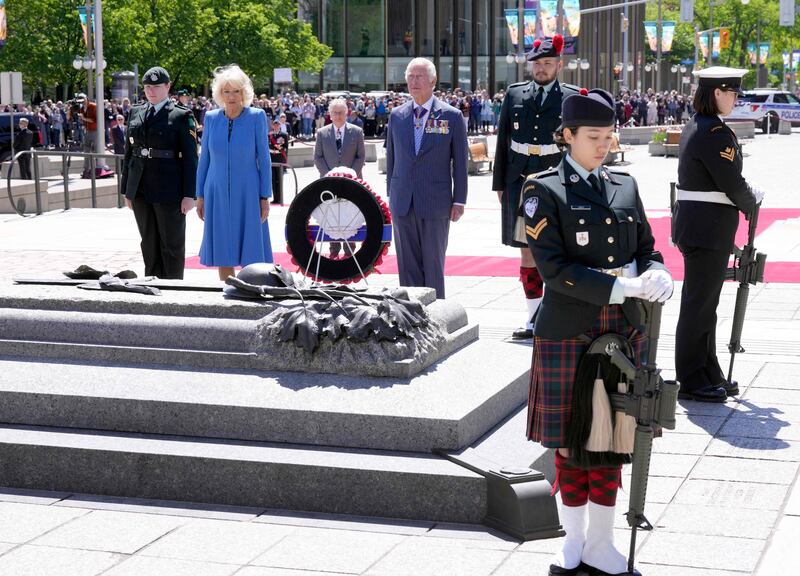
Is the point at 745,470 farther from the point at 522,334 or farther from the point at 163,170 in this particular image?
the point at 163,170

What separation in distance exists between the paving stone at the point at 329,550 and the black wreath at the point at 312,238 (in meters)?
3.19

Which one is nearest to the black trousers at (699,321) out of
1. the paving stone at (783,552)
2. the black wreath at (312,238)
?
the black wreath at (312,238)

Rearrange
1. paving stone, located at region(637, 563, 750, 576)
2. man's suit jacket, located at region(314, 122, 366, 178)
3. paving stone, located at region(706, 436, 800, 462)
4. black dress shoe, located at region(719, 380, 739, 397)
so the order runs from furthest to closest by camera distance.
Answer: man's suit jacket, located at region(314, 122, 366, 178) < black dress shoe, located at region(719, 380, 739, 397) < paving stone, located at region(706, 436, 800, 462) < paving stone, located at region(637, 563, 750, 576)

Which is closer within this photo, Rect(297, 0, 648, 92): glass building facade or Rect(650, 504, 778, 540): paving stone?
Rect(650, 504, 778, 540): paving stone

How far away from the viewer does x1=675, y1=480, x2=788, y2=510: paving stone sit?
231 inches

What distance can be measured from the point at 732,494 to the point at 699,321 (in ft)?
6.57

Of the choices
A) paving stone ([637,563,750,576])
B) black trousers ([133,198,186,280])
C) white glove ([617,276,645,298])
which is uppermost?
white glove ([617,276,645,298])

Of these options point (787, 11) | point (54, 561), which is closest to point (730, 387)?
point (54, 561)

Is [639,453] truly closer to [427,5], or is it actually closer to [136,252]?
[136,252]

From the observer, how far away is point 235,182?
30.8ft

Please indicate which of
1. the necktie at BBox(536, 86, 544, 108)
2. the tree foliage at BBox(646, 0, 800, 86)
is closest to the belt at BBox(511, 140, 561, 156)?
the necktie at BBox(536, 86, 544, 108)

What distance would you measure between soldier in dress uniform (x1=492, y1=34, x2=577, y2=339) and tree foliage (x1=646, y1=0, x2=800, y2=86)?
91.4 meters

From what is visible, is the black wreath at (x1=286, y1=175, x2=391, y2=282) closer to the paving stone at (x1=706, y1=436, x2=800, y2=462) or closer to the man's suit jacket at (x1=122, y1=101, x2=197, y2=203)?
the man's suit jacket at (x1=122, y1=101, x2=197, y2=203)

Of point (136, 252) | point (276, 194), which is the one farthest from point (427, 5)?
point (136, 252)
